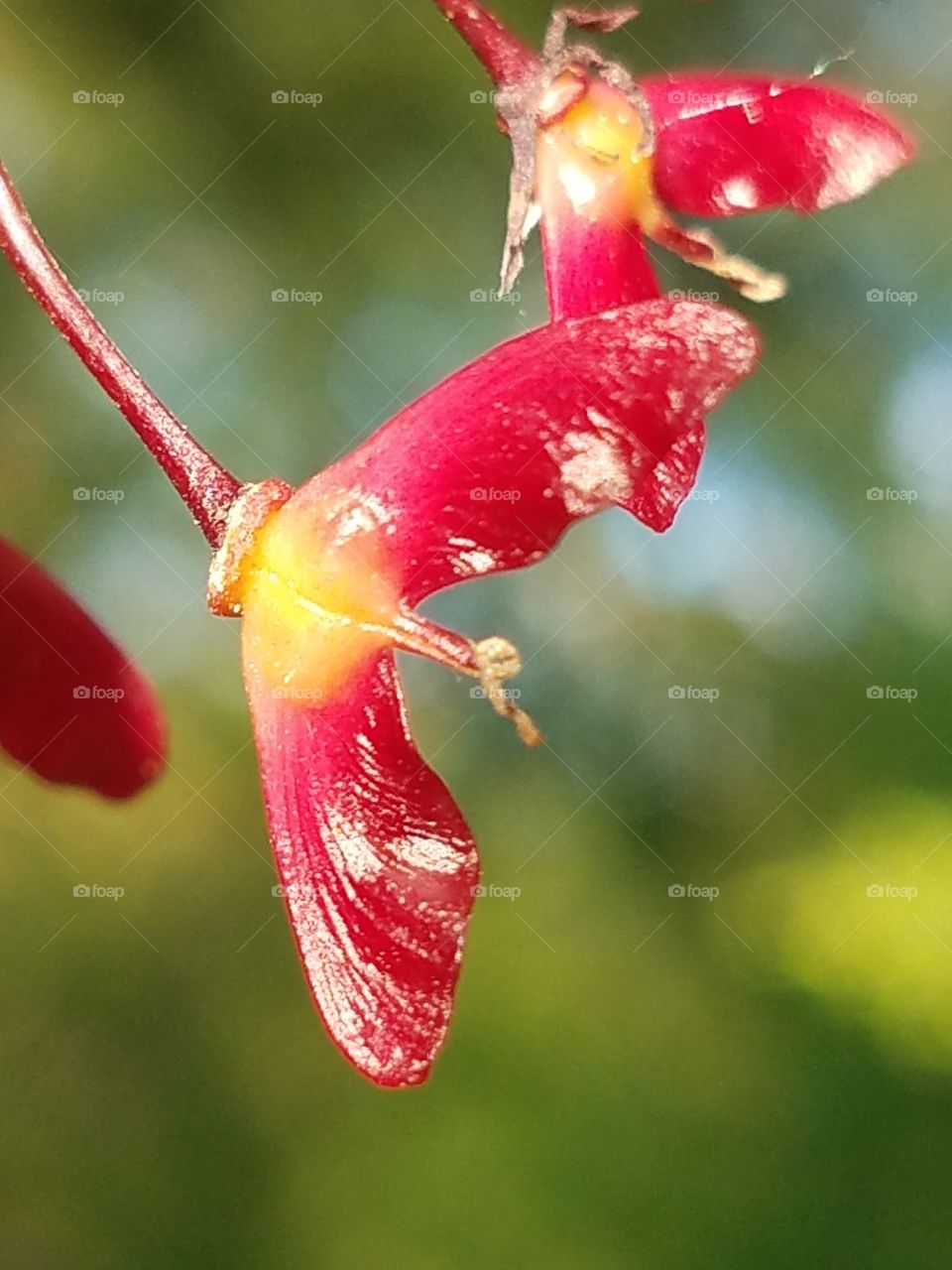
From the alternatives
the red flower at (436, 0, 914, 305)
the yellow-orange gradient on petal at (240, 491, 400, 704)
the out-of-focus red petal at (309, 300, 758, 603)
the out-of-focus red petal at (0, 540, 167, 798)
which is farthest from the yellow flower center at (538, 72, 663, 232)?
the out-of-focus red petal at (0, 540, 167, 798)

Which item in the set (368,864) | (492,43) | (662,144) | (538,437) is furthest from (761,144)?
(368,864)

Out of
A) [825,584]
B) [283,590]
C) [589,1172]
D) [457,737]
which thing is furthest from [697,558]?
[589,1172]

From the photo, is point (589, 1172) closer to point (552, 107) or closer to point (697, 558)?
point (697, 558)

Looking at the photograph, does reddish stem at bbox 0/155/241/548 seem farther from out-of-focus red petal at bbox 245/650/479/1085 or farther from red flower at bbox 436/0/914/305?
red flower at bbox 436/0/914/305

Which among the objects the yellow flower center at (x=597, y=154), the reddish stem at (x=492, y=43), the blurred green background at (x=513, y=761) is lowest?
the blurred green background at (x=513, y=761)

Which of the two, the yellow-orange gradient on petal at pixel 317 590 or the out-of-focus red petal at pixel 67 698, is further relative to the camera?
the out-of-focus red petal at pixel 67 698

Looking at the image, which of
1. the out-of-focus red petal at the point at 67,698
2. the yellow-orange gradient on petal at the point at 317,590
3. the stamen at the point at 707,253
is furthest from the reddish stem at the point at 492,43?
the out-of-focus red petal at the point at 67,698

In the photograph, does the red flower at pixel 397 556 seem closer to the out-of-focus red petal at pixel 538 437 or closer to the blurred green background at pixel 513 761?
the out-of-focus red petal at pixel 538 437

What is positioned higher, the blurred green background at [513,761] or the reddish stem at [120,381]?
the reddish stem at [120,381]
